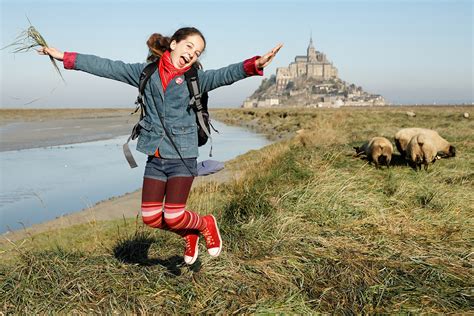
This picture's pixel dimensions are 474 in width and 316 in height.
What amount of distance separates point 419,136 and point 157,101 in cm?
769

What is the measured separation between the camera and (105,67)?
3.90m

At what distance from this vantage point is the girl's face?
3828mm

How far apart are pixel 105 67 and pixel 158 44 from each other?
463mm

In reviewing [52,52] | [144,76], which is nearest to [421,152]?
[144,76]

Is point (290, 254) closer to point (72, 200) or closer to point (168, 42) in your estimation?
point (168, 42)

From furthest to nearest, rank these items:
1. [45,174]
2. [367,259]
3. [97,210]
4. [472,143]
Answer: [45,174], [472,143], [97,210], [367,259]

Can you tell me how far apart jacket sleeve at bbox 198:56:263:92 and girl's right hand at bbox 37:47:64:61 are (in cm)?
112

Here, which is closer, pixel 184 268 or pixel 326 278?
pixel 326 278

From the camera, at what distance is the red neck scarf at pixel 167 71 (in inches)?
152

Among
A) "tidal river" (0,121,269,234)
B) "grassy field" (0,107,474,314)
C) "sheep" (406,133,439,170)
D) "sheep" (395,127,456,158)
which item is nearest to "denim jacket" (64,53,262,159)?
"grassy field" (0,107,474,314)

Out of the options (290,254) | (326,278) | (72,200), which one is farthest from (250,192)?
(72,200)

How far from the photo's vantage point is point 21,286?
375 cm

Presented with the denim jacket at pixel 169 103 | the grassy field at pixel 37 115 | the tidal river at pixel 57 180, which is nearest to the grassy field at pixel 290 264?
the denim jacket at pixel 169 103

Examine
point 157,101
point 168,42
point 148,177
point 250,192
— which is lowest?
point 250,192
